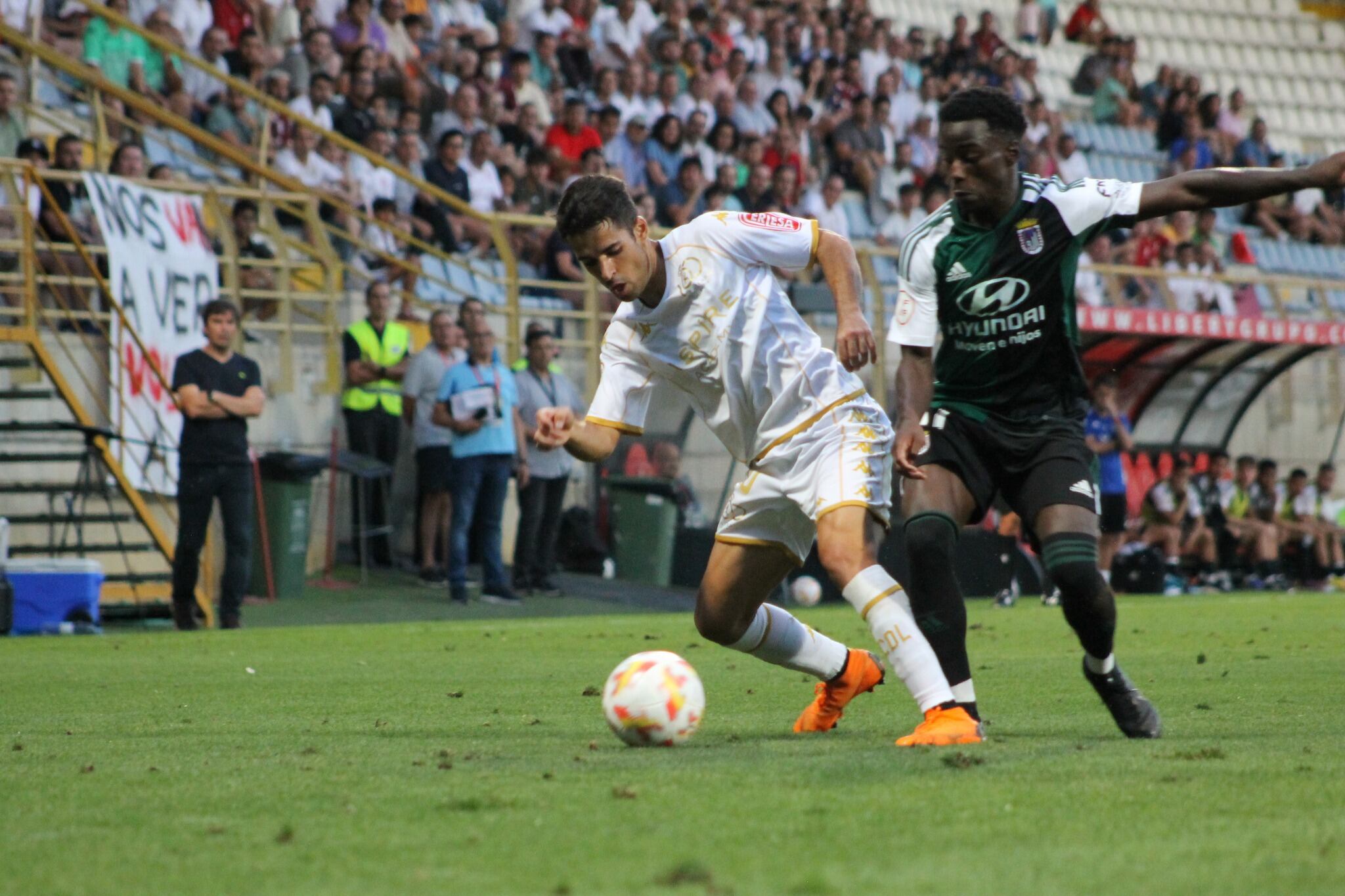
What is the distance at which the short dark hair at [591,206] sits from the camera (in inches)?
221

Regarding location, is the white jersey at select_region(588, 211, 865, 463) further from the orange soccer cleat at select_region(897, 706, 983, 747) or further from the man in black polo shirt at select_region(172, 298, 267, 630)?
the man in black polo shirt at select_region(172, 298, 267, 630)

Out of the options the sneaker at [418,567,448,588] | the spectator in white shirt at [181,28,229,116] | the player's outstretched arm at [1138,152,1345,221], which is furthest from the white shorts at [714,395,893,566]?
the spectator in white shirt at [181,28,229,116]

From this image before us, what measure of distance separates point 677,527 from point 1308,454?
9.80 meters

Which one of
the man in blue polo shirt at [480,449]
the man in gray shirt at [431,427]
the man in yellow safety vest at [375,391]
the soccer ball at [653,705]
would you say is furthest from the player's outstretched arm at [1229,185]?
the man in yellow safety vest at [375,391]

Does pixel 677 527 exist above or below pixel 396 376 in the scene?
below

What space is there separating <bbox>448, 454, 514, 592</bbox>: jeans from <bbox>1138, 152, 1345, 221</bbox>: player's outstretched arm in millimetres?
9698

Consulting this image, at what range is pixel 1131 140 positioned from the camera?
2850 cm

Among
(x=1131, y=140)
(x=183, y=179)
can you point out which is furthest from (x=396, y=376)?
(x=1131, y=140)

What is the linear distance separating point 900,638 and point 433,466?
10816 millimetres

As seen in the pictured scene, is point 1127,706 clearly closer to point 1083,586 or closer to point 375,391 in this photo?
point 1083,586

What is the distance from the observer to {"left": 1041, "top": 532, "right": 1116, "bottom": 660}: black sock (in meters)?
5.57

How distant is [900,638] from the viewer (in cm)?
539

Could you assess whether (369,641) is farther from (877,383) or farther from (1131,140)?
(1131,140)

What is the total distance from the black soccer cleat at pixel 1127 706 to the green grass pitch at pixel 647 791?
0.36ft
